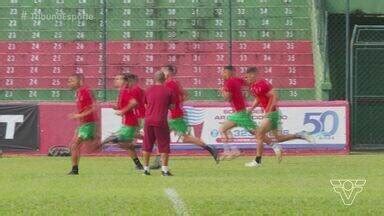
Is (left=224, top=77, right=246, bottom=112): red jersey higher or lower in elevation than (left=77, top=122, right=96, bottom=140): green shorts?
higher

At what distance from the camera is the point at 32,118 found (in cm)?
2391

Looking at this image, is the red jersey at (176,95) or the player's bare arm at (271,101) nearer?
the red jersey at (176,95)

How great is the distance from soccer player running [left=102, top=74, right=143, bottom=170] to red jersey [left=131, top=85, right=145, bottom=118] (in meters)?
0.07

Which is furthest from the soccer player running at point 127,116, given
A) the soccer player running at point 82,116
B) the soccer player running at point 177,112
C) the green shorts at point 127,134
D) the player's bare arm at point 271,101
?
the player's bare arm at point 271,101

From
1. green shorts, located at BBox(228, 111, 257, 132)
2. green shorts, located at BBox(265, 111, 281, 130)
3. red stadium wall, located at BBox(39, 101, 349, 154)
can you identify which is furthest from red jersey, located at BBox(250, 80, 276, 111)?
red stadium wall, located at BBox(39, 101, 349, 154)

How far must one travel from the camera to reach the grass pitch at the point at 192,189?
1088 centimetres

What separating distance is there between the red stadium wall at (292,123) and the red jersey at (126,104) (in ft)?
15.9

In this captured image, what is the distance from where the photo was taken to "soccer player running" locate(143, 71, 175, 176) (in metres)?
16.7

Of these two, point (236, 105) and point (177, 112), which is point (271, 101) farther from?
point (177, 112)

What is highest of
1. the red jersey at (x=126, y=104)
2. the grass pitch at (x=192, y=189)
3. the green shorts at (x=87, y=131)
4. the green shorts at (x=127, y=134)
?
the red jersey at (x=126, y=104)

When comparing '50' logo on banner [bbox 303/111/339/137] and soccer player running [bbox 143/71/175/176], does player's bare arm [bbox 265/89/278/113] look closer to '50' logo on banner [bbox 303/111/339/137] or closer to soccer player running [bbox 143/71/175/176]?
soccer player running [bbox 143/71/175/176]

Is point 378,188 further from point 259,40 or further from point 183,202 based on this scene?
point 259,40

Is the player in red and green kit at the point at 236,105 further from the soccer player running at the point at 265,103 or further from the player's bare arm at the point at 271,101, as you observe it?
the player's bare arm at the point at 271,101

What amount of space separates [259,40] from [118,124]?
647 cm
